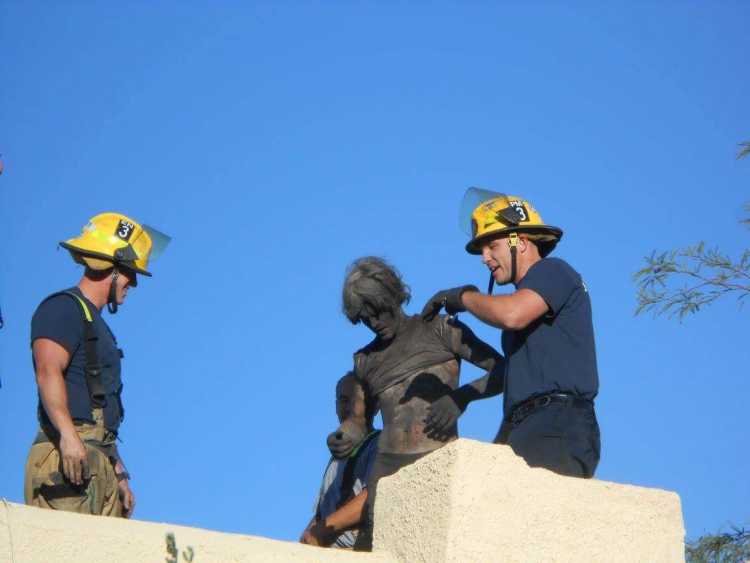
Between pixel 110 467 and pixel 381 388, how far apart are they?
1.47 meters

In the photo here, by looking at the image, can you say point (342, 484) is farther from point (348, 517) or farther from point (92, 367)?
point (92, 367)

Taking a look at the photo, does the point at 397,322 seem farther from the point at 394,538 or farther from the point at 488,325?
the point at 394,538

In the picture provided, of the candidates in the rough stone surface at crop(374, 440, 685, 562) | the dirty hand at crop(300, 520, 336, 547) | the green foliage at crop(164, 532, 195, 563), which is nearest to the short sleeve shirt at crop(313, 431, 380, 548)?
the dirty hand at crop(300, 520, 336, 547)

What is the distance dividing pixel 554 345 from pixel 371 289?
1.33m

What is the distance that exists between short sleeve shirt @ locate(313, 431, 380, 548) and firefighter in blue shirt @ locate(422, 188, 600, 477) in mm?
1407

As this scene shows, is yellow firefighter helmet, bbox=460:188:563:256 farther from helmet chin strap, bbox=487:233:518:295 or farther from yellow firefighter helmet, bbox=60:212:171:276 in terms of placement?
yellow firefighter helmet, bbox=60:212:171:276

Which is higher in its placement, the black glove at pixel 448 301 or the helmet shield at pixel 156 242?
the helmet shield at pixel 156 242

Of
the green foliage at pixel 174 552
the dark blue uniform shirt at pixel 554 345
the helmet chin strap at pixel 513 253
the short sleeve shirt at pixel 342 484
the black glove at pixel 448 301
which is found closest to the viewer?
the green foliage at pixel 174 552

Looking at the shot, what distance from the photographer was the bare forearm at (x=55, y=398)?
604 centimetres

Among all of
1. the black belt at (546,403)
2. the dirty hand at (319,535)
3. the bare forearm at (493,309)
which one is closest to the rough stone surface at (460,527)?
the black belt at (546,403)

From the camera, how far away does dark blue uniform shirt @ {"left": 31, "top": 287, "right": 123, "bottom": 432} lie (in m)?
6.31

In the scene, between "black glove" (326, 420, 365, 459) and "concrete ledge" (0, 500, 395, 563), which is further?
"black glove" (326, 420, 365, 459)

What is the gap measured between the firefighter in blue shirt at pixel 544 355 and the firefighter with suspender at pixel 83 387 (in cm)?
168

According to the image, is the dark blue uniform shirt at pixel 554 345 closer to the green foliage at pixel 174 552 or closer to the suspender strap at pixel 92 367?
the green foliage at pixel 174 552
